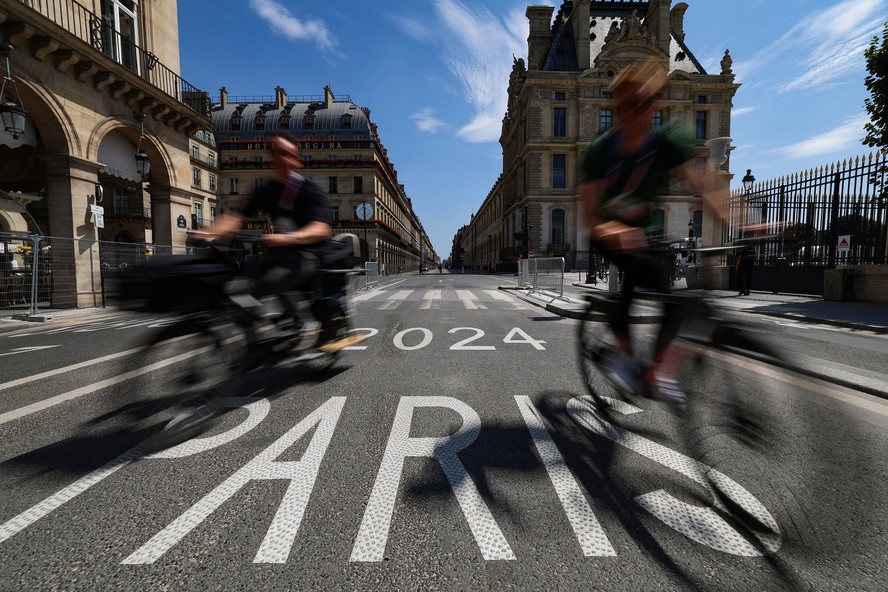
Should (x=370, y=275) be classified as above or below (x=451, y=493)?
above

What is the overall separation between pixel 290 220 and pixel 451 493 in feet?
8.86

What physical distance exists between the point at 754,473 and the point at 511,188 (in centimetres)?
6158

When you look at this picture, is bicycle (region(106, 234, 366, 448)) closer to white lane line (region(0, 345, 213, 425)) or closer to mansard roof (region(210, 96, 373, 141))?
white lane line (region(0, 345, 213, 425))

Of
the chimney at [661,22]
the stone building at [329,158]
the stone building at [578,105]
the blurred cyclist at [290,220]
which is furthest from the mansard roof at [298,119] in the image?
the blurred cyclist at [290,220]

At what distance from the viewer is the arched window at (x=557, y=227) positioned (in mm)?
46944

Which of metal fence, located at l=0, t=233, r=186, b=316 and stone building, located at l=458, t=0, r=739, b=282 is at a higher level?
stone building, located at l=458, t=0, r=739, b=282

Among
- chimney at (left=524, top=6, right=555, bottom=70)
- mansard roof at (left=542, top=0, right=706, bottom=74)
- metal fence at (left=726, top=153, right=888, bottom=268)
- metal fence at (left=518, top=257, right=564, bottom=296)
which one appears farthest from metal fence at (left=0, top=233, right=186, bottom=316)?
chimney at (left=524, top=6, right=555, bottom=70)

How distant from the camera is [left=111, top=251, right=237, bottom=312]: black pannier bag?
7.59 feet

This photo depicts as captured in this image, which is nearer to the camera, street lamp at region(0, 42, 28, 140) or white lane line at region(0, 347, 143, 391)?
white lane line at region(0, 347, 143, 391)

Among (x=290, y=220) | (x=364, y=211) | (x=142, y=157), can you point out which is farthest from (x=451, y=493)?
(x=364, y=211)

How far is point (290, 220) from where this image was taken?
341 centimetres

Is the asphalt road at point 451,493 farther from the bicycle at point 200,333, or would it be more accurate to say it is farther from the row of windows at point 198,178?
the row of windows at point 198,178

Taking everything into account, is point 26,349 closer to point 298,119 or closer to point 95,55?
point 95,55

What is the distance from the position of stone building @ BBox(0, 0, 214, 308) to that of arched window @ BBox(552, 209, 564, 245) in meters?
40.0
